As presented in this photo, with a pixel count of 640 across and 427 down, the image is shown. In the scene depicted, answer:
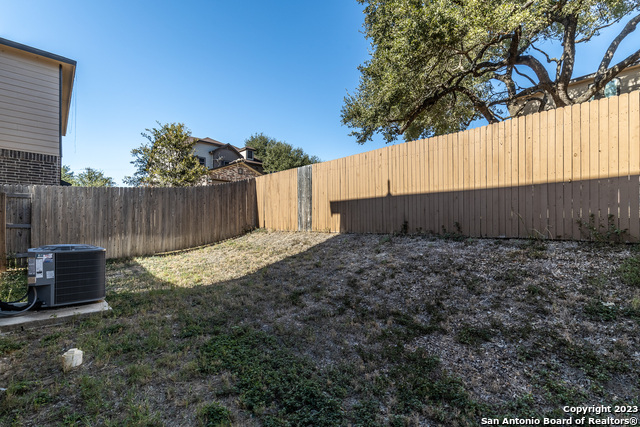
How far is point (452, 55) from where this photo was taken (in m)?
7.21

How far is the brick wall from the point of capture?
22.5 feet

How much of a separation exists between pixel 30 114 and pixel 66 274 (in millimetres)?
7150

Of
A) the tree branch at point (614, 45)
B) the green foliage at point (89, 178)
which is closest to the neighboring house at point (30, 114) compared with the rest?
the tree branch at point (614, 45)

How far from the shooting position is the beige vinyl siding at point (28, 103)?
702 cm

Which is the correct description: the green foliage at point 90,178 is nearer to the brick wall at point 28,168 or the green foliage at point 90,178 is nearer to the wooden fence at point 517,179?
the brick wall at point 28,168

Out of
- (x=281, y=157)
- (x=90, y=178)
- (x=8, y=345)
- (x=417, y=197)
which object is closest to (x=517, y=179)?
(x=417, y=197)

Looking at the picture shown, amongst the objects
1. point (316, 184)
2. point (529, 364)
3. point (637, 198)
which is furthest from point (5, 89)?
point (637, 198)

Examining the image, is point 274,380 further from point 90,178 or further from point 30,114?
point 90,178

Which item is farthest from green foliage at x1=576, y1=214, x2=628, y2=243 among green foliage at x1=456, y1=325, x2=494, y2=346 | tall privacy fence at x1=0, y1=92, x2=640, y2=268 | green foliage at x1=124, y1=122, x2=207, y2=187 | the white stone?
green foliage at x1=124, y1=122, x2=207, y2=187

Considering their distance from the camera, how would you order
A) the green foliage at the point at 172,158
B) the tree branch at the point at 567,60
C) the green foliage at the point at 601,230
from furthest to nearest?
1. the green foliage at the point at 172,158
2. the tree branch at the point at 567,60
3. the green foliage at the point at 601,230

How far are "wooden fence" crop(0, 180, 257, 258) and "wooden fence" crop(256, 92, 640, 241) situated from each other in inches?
173

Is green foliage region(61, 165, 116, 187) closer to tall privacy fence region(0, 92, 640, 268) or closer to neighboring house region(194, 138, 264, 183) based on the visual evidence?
neighboring house region(194, 138, 264, 183)

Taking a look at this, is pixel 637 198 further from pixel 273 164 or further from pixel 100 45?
pixel 273 164

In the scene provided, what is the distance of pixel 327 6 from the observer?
10281 mm
